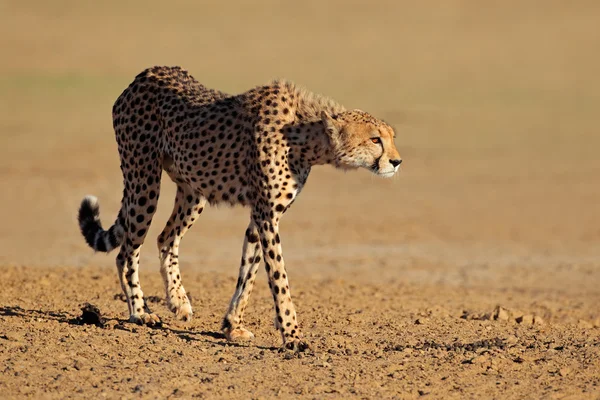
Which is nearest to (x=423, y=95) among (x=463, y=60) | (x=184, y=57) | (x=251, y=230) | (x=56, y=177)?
(x=463, y=60)

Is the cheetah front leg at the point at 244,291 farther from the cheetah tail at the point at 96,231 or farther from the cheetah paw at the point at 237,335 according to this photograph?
the cheetah tail at the point at 96,231

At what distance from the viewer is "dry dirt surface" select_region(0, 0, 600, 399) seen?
19.0 feet

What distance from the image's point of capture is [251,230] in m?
6.71

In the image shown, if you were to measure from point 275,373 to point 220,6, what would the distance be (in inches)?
1155

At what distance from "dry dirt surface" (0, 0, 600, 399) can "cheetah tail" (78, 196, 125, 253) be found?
467 millimetres

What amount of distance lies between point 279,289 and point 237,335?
0.51m

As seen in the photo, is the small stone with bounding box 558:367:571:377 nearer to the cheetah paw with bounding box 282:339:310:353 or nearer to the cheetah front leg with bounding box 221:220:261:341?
the cheetah paw with bounding box 282:339:310:353

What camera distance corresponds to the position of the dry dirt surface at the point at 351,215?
5.80 m

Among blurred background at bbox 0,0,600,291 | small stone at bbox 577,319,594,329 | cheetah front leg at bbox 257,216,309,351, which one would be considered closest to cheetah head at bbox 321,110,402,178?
cheetah front leg at bbox 257,216,309,351

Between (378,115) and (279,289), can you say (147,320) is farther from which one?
(378,115)

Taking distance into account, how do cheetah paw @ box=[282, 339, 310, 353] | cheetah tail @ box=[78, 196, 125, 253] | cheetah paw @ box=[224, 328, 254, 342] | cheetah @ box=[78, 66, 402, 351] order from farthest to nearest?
1. cheetah tail @ box=[78, 196, 125, 253]
2. cheetah paw @ box=[224, 328, 254, 342]
3. cheetah @ box=[78, 66, 402, 351]
4. cheetah paw @ box=[282, 339, 310, 353]

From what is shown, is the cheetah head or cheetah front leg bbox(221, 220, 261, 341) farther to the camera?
cheetah front leg bbox(221, 220, 261, 341)

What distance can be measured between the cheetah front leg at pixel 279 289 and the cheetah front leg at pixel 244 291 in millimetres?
344

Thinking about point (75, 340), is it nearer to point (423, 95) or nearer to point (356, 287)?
point (356, 287)
